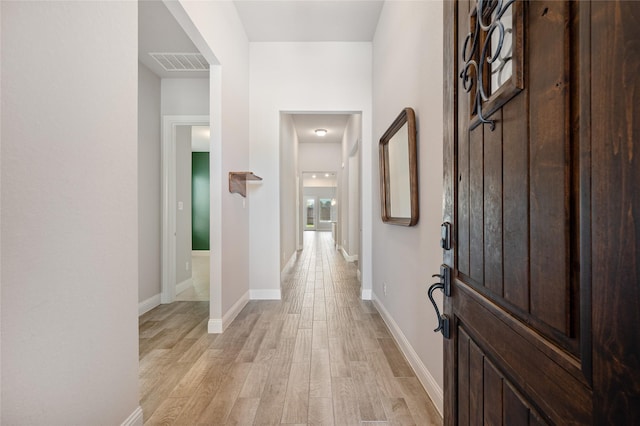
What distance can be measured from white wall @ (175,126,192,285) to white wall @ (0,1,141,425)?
276 centimetres

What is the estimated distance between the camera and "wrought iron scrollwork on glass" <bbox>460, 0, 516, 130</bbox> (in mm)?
642

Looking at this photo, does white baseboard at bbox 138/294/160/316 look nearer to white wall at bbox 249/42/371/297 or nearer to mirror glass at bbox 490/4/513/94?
white wall at bbox 249/42/371/297

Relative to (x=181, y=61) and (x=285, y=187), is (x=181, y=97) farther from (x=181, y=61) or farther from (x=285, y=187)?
(x=285, y=187)

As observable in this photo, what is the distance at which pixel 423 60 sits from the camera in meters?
1.98

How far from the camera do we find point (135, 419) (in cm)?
149

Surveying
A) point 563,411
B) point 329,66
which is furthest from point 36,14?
point 329,66

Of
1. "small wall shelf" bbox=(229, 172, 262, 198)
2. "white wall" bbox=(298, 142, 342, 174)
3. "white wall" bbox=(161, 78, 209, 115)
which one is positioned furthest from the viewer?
"white wall" bbox=(298, 142, 342, 174)

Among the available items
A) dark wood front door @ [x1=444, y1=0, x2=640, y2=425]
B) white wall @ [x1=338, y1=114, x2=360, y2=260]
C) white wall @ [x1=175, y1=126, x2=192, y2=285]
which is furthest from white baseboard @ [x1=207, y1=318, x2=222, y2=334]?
white wall @ [x1=338, y1=114, x2=360, y2=260]

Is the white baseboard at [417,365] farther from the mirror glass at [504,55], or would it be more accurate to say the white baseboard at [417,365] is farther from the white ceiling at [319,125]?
the white ceiling at [319,125]

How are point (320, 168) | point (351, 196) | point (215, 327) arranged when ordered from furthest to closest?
point (320, 168) → point (351, 196) → point (215, 327)

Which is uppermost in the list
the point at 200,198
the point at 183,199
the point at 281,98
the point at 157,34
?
the point at 157,34

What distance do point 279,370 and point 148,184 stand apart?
2.70 m

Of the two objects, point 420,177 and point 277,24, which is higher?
point 277,24

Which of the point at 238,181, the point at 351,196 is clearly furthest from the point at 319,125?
the point at 238,181
